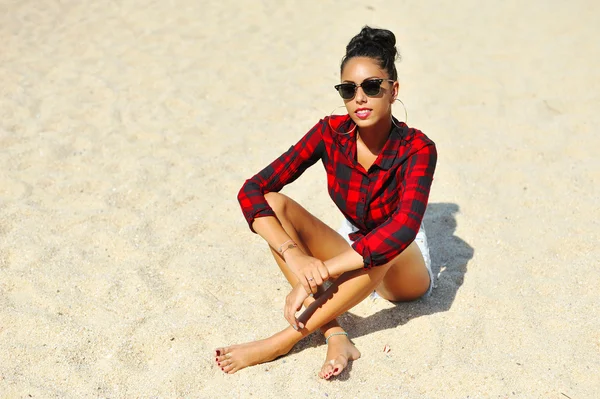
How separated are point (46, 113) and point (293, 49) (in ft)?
8.29

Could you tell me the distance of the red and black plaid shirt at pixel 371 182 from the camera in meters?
2.67

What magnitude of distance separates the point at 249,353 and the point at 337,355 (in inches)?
14.8

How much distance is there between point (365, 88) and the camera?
9.18 ft

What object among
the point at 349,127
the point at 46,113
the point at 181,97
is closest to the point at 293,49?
the point at 181,97

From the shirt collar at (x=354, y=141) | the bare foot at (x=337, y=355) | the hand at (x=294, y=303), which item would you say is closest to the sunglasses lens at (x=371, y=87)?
the shirt collar at (x=354, y=141)

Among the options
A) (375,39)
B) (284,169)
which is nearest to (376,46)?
(375,39)

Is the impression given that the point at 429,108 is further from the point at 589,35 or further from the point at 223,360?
the point at 223,360

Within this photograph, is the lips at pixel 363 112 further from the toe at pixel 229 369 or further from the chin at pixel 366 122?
the toe at pixel 229 369

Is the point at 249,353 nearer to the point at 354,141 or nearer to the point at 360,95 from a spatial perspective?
the point at 354,141

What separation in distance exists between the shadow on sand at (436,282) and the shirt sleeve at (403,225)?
0.63 meters

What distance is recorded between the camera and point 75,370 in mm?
2844

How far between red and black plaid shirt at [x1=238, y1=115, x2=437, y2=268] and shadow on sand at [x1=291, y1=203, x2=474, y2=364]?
1.43ft

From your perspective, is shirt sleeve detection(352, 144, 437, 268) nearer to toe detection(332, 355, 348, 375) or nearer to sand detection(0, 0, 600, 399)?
toe detection(332, 355, 348, 375)

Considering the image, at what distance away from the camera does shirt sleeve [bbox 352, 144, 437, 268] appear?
104 inches
